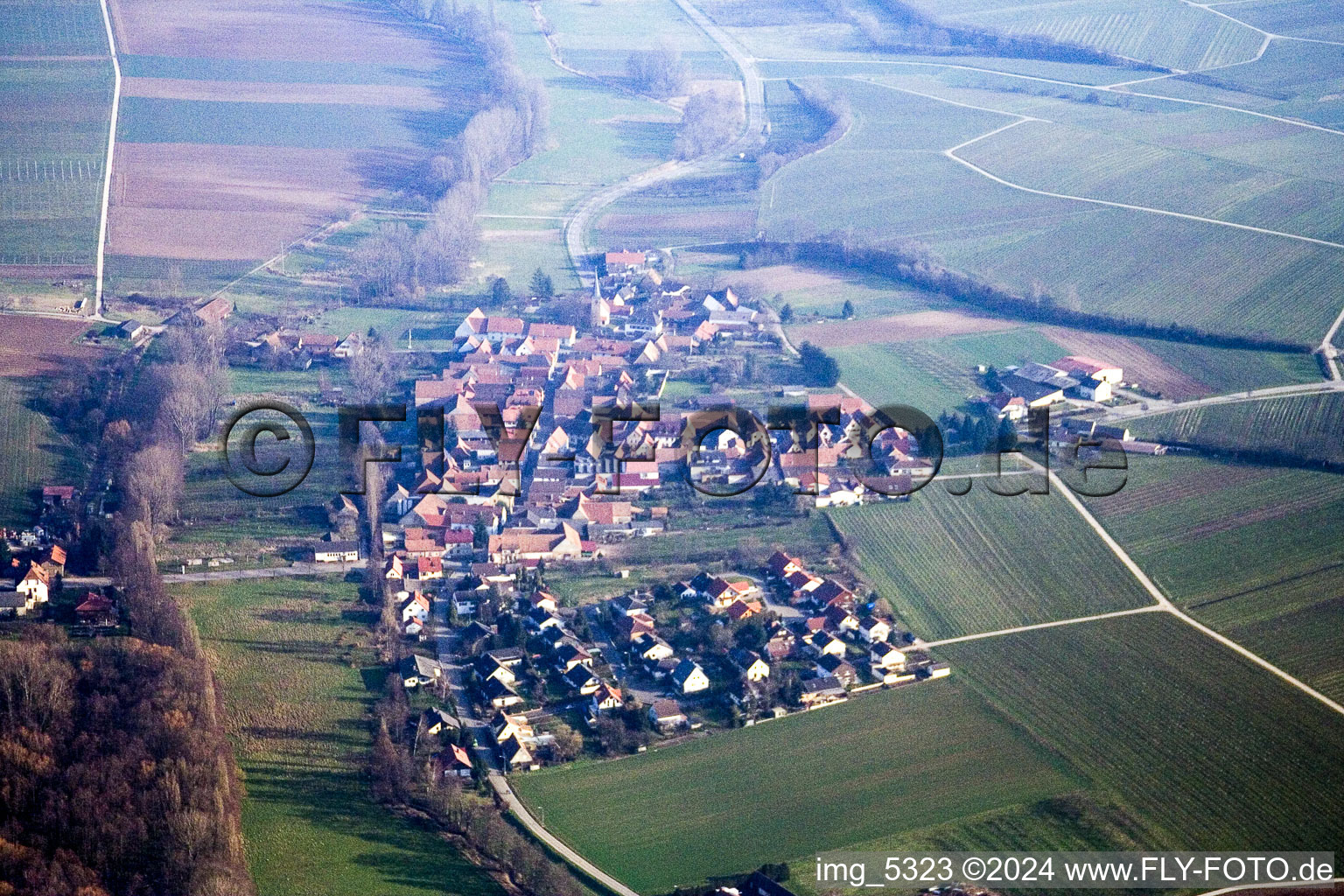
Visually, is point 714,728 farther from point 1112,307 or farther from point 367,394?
point 1112,307

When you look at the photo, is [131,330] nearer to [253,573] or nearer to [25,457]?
[25,457]

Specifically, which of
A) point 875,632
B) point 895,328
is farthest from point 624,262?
point 875,632

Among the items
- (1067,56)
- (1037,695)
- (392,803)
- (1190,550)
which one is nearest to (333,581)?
(392,803)

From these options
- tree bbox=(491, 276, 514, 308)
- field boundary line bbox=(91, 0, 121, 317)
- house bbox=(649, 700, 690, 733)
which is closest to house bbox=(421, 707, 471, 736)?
house bbox=(649, 700, 690, 733)

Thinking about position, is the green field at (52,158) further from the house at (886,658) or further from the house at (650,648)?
the house at (886,658)

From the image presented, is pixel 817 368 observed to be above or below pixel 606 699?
above

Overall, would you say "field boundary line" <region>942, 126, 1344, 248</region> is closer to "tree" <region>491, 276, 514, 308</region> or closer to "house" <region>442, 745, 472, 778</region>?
"tree" <region>491, 276, 514, 308</region>

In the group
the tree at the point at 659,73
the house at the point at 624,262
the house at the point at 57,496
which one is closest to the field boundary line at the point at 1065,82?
the tree at the point at 659,73
